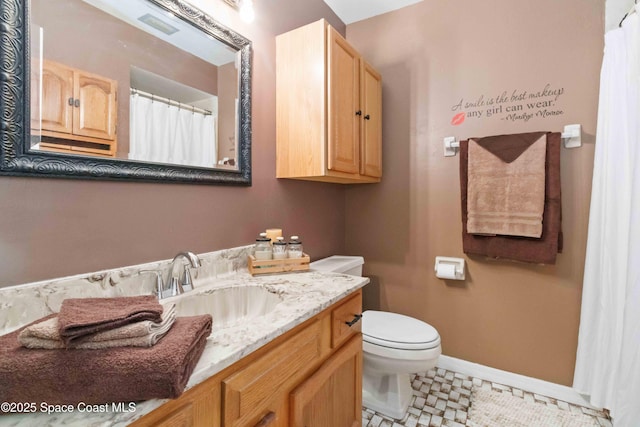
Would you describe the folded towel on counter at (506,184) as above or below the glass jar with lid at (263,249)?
above

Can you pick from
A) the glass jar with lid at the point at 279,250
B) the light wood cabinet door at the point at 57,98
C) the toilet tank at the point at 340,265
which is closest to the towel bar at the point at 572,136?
the toilet tank at the point at 340,265

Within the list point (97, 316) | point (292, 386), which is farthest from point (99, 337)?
point (292, 386)

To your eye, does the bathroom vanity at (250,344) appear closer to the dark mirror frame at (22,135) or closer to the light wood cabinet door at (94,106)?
the dark mirror frame at (22,135)

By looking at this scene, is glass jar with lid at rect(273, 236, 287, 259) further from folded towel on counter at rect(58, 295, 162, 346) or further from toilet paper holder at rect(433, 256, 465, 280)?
toilet paper holder at rect(433, 256, 465, 280)

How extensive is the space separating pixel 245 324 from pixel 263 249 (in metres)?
0.61

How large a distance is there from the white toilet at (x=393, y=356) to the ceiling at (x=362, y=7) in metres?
1.75

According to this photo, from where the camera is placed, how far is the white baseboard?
5.38 feet

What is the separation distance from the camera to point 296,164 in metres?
1.60

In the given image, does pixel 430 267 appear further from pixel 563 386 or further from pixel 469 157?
pixel 563 386

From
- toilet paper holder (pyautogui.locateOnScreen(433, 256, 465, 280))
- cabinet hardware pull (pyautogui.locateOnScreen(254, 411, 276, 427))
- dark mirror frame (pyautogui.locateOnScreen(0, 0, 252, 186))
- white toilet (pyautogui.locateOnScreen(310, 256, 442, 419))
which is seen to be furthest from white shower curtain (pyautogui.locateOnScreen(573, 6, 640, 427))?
dark mirror frame (pyautogui.locateOnScreen(0, 0, 252, 186))

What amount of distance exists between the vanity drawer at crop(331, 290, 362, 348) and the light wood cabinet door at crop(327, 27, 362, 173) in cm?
69

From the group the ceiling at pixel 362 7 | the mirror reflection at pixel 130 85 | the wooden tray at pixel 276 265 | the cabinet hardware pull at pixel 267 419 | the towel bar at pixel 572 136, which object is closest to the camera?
the cabinet hardware pull at pixel 267 419

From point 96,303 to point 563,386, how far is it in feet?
7.28

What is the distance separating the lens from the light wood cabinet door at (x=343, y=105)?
154cm
